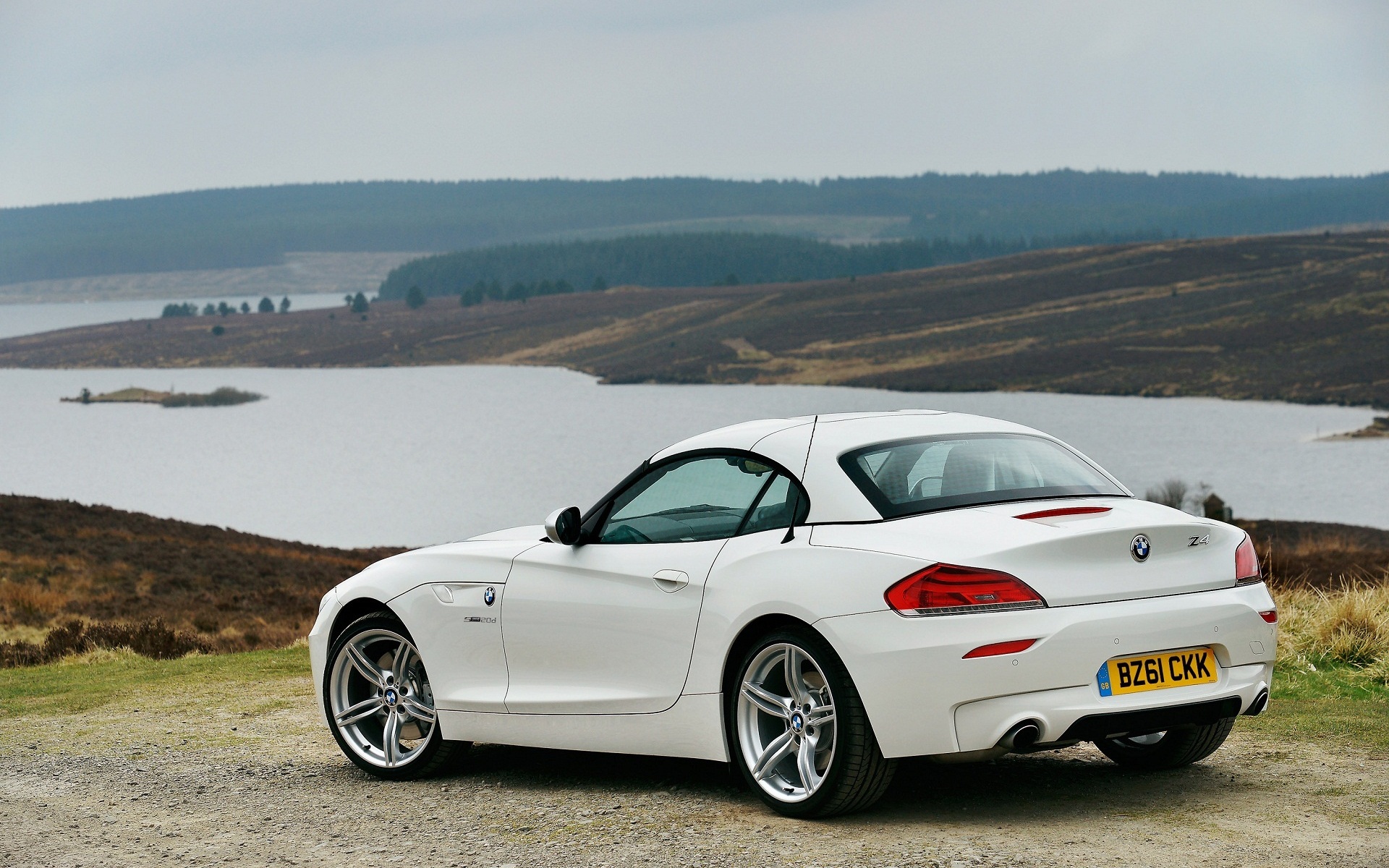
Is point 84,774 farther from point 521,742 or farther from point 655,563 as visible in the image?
point 655,563

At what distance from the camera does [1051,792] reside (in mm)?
→ 6000

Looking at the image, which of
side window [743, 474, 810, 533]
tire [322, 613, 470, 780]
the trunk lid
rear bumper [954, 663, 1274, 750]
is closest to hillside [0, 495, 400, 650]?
tire [322, 613, 470, 780]

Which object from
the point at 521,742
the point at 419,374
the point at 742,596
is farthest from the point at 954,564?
the point at 419,374

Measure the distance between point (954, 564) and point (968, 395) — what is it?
143m

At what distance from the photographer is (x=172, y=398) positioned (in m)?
174

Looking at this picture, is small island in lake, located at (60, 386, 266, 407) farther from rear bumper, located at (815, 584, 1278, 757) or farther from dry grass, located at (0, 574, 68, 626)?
rear bumper, located at (815, 584, 1278, 757)

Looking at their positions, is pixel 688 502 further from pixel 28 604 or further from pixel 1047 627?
pixel 28 604

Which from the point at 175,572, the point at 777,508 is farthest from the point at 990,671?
the point at 175,572

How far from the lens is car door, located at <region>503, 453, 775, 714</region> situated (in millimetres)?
5949

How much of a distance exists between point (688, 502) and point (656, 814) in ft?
4.28

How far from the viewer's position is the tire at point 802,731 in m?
5.29

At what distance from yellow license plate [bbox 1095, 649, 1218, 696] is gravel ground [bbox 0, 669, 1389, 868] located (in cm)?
50

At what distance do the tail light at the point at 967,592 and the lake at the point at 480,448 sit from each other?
224ft

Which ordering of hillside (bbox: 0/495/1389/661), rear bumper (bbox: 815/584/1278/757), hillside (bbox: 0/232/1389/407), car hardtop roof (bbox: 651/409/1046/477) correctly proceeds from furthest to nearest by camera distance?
hillside (bbox: 0/232/1389/407), hillside (bbox: 0/495/1389/661), car hardtop roof (bbox: 651/409/1046/477), rear bumper (bbox: 815/584/1278/757)
